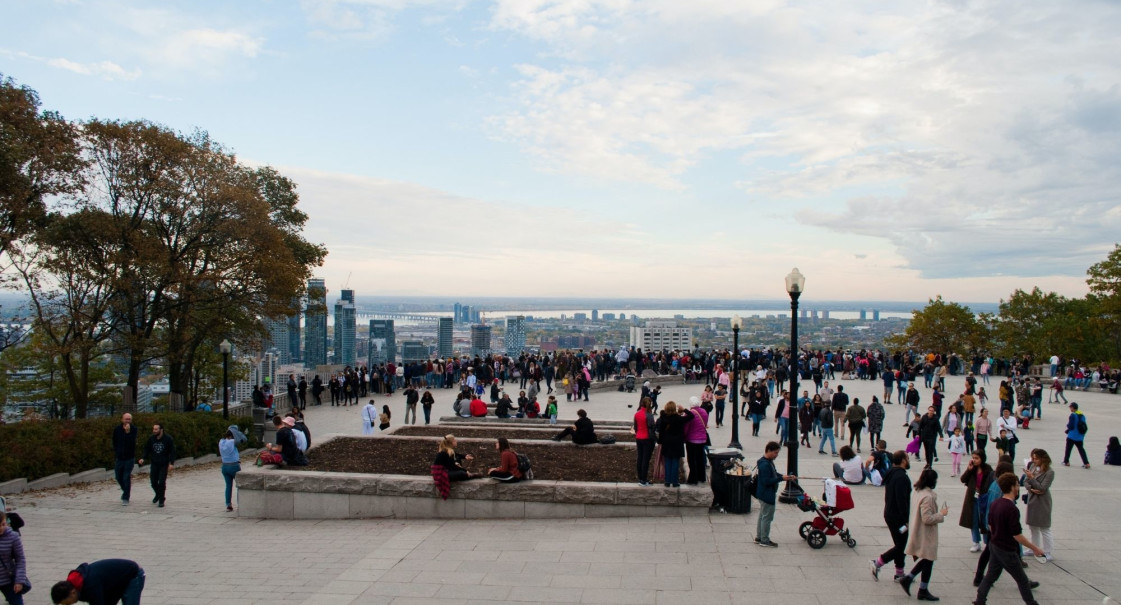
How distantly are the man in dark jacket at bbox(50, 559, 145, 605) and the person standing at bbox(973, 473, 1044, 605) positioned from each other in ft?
25.7

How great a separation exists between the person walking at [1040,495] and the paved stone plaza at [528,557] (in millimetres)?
363

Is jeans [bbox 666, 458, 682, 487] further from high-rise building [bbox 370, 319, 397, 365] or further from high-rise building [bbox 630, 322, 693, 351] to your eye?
high-rise building [bbox 370, 319, 397, 365]

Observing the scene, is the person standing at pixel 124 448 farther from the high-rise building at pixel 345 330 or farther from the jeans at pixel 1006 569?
the high-rise building at pixel 345 330

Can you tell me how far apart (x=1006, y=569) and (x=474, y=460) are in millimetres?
8430

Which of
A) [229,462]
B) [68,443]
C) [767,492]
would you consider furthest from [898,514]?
[68,443]

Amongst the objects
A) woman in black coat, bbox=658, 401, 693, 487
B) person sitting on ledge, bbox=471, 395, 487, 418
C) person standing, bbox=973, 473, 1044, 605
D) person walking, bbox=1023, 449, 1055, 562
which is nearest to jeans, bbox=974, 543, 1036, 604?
person standing, bbox=973, 473, 1044, 605

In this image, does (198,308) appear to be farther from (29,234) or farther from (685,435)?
(685,435)

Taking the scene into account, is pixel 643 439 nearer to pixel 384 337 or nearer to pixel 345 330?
pixel 384 337

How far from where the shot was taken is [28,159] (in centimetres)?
1809

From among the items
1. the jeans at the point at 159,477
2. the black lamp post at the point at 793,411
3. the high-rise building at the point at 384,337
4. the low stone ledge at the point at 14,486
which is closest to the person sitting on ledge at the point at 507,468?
the black lamp post at the point at 793,411

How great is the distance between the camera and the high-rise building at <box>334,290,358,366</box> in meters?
89.6

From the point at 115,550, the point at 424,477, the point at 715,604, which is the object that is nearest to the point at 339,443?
the point at 424,477

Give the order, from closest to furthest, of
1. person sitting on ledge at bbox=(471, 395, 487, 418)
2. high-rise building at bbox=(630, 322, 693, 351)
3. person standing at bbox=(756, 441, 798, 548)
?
person standing at bbox=(756, 441, 798, 548)
person sitting on ledge at bbox=(471, 395, 487, 418)
high-rise building at bbox=(630, 322, 693, 351)

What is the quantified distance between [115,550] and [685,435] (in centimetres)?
817
